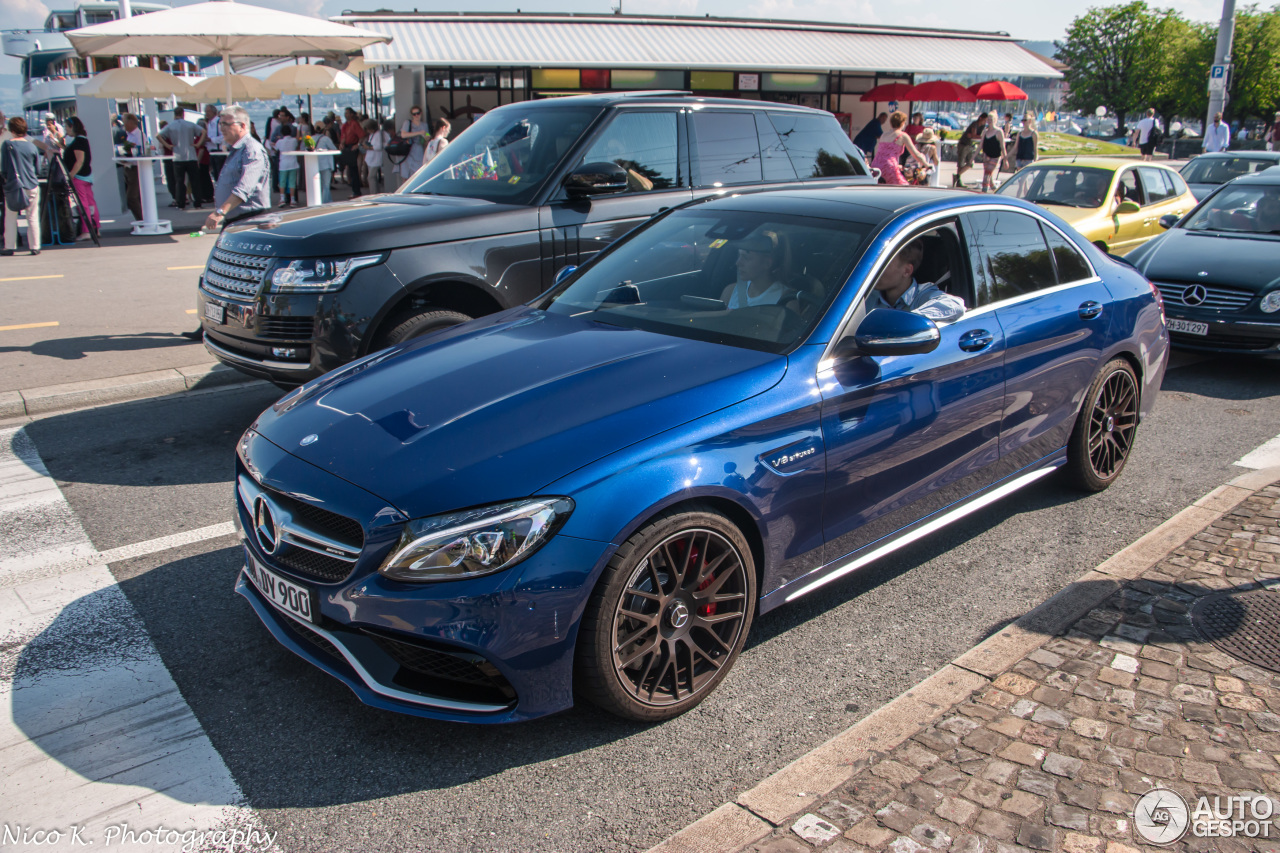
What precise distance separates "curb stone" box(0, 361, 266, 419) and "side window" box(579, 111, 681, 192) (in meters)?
3.37

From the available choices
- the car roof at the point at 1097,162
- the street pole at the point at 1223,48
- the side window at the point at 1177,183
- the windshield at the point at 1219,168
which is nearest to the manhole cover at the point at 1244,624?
the car roof at the point at 1097,162

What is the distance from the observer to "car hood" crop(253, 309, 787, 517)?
2.92m

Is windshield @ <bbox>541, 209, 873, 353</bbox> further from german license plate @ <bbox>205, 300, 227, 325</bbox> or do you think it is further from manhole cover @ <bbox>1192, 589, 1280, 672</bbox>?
german license plate @ <bbox>205, 300, 227, 325</bbox>

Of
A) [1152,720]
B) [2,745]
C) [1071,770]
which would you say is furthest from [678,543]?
[2,745]

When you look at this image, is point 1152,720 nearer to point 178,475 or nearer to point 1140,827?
point 1140,827

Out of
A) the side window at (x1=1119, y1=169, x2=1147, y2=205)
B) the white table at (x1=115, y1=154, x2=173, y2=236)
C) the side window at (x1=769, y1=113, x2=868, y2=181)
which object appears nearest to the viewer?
the side window at (x1=769, y1=113, x2=868, y2=181)

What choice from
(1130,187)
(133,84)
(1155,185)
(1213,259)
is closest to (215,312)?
(1213,259)

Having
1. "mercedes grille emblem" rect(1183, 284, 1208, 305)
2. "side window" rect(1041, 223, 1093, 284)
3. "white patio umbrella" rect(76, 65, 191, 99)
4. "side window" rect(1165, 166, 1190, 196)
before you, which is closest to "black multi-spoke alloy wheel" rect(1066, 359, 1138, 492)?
"side window" rect(1041, 223, 1093, 284)

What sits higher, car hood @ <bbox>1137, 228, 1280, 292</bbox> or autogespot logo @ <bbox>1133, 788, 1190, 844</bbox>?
car hood @ <bbox>1137, 228, 1280, 292</bbox>

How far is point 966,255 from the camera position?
434 cm

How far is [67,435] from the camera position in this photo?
6418mm

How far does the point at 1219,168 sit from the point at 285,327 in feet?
50.1

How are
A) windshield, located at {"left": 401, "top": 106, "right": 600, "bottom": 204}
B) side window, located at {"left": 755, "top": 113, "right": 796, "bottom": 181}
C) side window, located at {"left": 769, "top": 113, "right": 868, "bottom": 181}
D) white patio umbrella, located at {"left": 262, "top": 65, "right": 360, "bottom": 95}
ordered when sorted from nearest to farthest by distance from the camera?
windshield, located at {"left": 401, "top": 106, "right": 600, "bottom": 204}
side window, located at {"left": 755, "top": 113, "right": 796, "bottom": 181}
side window, located at {"left": 769, "top": 113, "right": 868, "bottom": 181}
white patio umbrella, located at {"left": 262, "top": 65, "right": 360, "bottom": 95}

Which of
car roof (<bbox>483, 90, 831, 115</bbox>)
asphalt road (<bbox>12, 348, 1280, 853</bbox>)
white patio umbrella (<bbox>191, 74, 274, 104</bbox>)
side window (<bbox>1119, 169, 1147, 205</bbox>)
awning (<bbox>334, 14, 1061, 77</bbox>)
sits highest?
awning (<bbox>334, 14, 1061, 77</bbox>)
